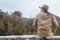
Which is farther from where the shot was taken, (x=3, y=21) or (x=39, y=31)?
(x=3, y=21)

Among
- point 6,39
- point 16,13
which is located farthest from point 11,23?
point 6,39

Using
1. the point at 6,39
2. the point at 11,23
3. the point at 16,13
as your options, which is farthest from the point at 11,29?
the point at 6,39

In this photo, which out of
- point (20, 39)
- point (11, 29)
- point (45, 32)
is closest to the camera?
point (45, 32)

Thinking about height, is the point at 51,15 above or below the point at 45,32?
above

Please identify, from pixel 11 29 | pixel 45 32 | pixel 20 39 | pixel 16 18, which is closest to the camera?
pixel 45 32

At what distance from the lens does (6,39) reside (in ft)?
15.8

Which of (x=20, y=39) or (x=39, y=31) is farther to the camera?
(x=20, y=39)

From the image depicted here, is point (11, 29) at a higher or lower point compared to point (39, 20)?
lower

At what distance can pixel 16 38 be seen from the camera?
471cm

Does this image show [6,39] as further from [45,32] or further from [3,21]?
[3,21]

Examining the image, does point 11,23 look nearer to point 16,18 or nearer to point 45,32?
point 16,18

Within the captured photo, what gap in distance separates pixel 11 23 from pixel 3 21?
2.69ft

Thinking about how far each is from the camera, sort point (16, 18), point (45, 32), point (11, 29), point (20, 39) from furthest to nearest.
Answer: point (16, 18), point (11, 29), point (20, 39), point (45, 32)

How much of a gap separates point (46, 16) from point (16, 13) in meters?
22.3
